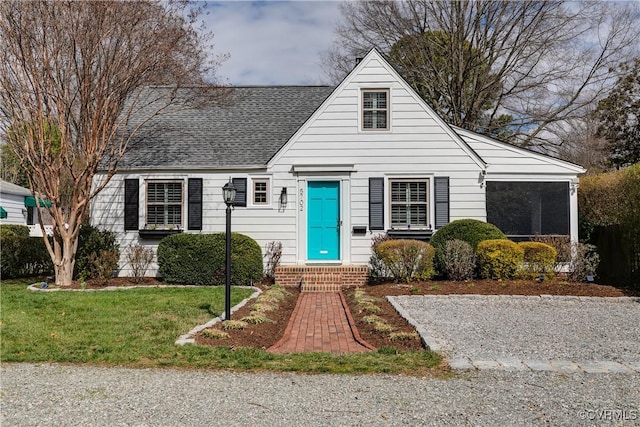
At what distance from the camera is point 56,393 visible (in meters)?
4.38

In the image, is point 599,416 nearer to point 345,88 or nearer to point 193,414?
point 193,414

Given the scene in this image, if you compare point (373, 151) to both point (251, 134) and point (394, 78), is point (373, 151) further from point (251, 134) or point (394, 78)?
point (251, 134)

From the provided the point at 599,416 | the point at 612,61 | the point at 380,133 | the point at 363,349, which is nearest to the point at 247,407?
the point at 363,349

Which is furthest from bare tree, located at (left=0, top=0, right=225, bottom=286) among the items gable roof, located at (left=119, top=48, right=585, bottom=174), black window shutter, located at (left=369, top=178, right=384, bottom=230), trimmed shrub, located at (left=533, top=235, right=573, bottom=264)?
trimmed shrub, located at (left=533, top=235, right=573, bottom=264)

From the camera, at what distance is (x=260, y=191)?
12.9m

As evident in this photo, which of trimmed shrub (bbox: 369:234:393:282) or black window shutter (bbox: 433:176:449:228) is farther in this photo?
black window shutter (bbox: 433:176:449:228)

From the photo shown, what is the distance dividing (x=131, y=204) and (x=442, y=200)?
26.5 ft

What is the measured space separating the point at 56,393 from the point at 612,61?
77.3 ft

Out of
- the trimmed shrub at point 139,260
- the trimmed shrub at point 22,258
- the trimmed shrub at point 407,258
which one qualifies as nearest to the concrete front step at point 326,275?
the trimmed shrub at point 407,258

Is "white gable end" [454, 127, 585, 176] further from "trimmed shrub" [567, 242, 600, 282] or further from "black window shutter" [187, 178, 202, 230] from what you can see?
"black window shutter" [187, 178, 202, 230]

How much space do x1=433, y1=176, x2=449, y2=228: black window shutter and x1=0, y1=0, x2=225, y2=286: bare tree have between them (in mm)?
6857

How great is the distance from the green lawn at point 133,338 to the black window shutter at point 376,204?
4337mm

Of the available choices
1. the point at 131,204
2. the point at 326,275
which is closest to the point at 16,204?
the point at 131,204

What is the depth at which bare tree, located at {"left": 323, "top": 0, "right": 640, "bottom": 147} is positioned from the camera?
20.5m
